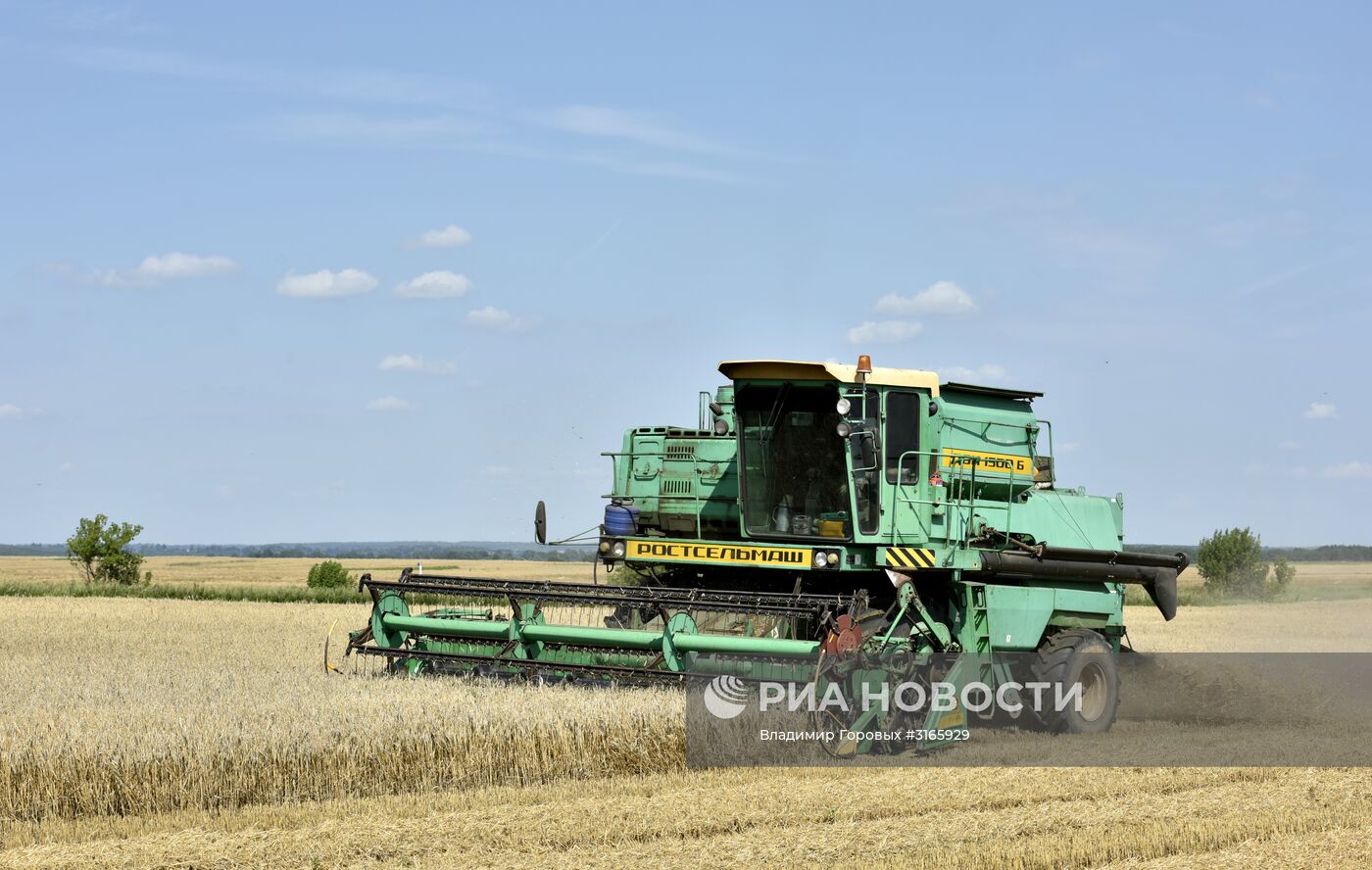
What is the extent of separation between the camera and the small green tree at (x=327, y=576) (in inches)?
1592

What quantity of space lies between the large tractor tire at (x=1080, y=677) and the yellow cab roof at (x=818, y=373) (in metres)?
2.18

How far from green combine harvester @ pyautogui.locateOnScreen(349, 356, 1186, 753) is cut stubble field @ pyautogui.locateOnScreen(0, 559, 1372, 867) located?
0.67 m

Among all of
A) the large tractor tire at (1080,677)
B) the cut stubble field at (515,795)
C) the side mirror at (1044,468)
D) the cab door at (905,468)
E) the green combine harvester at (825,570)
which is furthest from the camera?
the side mirror at (1044,468)

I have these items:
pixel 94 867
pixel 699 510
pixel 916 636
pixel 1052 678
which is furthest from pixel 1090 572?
pixel 94 867

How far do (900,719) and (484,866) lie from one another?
12.7 ft

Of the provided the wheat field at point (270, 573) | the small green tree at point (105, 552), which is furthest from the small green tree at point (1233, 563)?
the small green tree at point (105, 552)

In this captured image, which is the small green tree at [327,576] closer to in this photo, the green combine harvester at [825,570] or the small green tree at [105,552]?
Result: the small green tree at [105,552]

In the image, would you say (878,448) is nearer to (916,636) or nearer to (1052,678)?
(916,636)

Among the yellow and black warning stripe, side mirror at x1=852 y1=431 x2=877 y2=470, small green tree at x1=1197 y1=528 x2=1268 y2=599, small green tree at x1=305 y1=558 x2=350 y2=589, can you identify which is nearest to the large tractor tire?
the yellow and black warning stripe

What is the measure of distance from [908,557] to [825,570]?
620 mm

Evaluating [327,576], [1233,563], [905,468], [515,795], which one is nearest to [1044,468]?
[905,468]

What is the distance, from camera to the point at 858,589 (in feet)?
32.4

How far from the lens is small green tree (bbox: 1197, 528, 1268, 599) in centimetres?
4831

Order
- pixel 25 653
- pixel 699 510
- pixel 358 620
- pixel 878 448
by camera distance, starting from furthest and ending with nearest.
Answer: pixel 358 620, pixel 25 653, pixel 699 510, pixel 878 448
